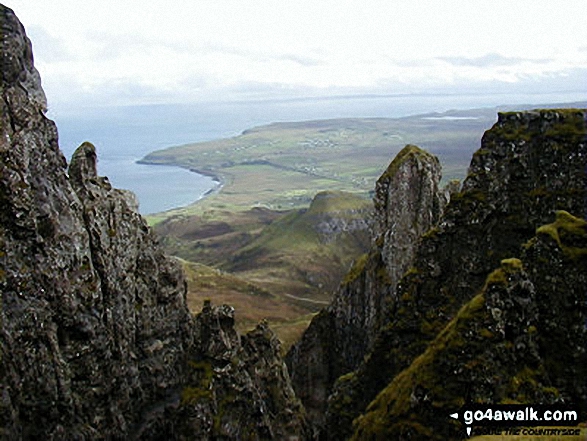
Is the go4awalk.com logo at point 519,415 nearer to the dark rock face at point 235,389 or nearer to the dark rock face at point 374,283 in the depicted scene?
the dark rock face at point 235,389

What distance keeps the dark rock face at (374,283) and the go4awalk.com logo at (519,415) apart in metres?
29.1

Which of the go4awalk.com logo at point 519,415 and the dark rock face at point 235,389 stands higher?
the go4awalk.com logo at point 519,415

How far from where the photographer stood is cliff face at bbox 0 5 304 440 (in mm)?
33469

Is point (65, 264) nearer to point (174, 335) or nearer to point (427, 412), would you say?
point (174, 335)

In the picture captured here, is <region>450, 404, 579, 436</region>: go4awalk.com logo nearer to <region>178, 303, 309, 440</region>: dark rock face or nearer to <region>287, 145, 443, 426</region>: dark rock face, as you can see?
<region>178, 303, 309, 440</region>: dark rock face

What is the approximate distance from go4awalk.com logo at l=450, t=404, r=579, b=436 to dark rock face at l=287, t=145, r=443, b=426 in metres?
29.1

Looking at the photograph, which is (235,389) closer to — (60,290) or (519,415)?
(60,290)

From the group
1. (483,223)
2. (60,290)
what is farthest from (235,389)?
(483,223)

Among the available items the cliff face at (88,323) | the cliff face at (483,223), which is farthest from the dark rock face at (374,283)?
the cliff face at (88,323)

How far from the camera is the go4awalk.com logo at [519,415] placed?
2433 centimetres

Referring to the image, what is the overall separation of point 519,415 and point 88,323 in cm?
2545

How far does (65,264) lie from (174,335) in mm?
13542

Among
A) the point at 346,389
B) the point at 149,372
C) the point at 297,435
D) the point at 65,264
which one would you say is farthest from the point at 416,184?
the point at 65,264

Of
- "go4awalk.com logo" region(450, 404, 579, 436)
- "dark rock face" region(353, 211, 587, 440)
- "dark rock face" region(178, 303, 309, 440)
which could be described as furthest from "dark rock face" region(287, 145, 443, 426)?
"go4awalk.com logo" region(450, 404, 579, 436)
